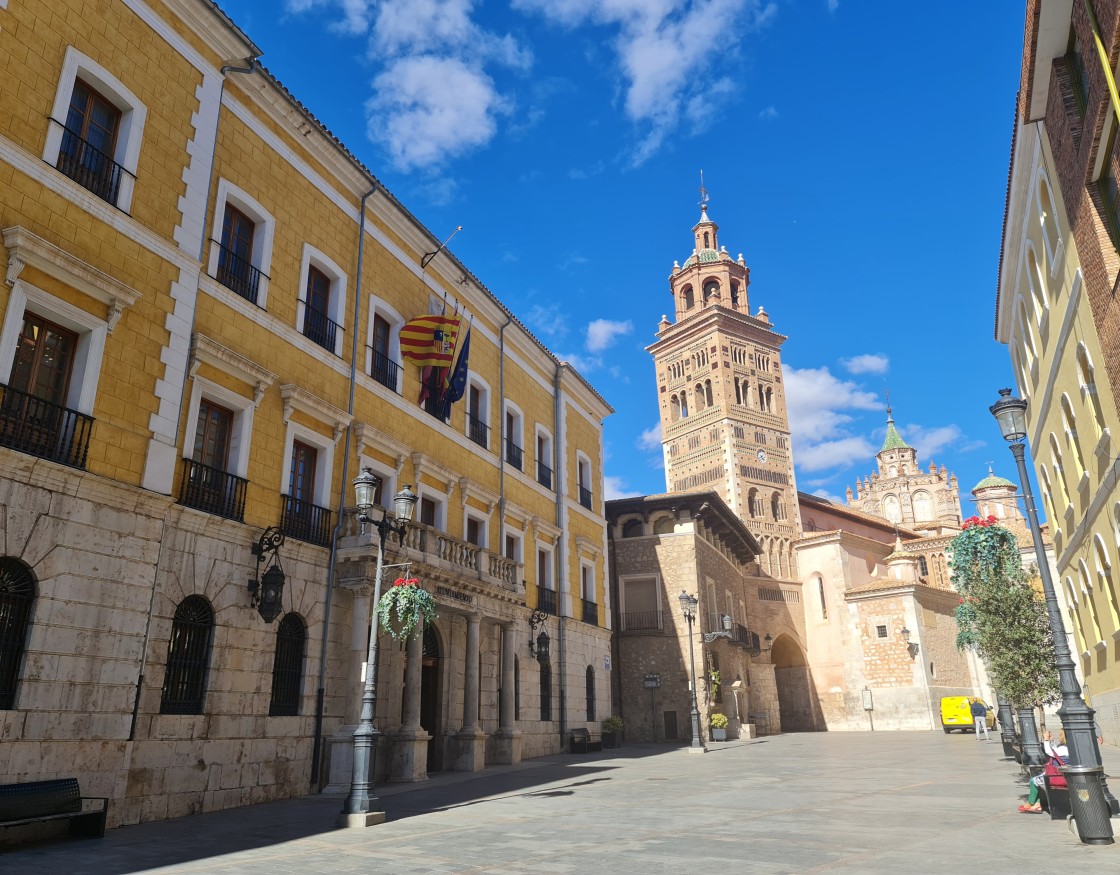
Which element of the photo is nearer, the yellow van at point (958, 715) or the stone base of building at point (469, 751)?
the stone base of building at point (469, 751)

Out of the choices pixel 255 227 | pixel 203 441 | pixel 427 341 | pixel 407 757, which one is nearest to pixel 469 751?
pixel 407 757

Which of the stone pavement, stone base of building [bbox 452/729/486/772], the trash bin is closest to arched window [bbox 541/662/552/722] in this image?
stone base of building [bbox 452/729/486/772]

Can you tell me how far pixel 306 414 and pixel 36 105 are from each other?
6.90m

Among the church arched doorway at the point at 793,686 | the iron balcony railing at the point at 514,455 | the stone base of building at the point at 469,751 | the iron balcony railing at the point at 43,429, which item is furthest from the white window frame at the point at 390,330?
the church arched doorway at the point at 793,686

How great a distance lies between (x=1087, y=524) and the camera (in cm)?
1945

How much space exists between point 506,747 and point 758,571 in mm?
40651

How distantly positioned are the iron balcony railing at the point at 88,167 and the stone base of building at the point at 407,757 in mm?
11705

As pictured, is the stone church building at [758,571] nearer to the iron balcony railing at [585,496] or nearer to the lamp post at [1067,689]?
the iron balcony railing at [585,496]

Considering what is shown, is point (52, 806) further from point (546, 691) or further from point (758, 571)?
point (758, 571)

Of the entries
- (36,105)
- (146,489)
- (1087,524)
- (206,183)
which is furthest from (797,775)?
(36,105)

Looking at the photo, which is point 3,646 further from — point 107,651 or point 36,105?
point 36,105

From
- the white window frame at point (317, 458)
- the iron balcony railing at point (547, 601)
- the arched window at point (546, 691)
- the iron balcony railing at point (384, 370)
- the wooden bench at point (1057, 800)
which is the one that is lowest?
the wooden bench at point (1057, 800)

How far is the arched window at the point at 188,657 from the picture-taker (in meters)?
12.7

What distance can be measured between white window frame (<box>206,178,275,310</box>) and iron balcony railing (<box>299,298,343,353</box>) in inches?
46.1
